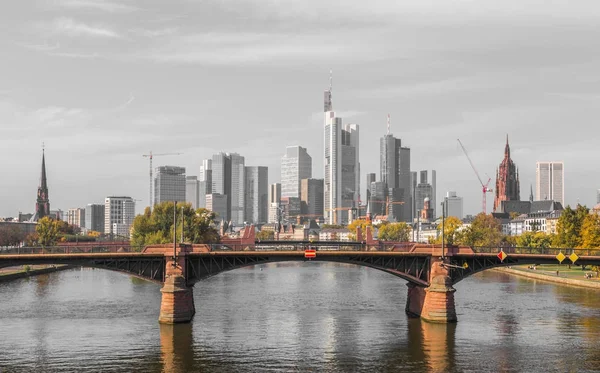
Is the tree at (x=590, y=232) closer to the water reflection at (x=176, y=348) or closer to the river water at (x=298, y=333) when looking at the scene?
the river water at (x=298, y=333)

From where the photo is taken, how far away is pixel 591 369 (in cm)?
7394

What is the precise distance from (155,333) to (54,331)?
39.5ft

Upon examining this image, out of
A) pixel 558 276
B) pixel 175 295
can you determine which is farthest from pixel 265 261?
pixel 558 276

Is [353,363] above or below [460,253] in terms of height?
below

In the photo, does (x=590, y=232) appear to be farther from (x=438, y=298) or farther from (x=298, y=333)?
(x=298, y=333)

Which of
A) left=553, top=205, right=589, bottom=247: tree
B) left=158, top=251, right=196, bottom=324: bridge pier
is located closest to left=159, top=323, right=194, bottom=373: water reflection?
left=158, top=251, right=196, bottom=324: bridge pier

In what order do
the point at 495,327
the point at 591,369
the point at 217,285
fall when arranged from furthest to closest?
the point at 217,285
the point at 495,327
the point at 591,369

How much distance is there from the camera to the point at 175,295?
99.1 metres

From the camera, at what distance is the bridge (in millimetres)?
99062

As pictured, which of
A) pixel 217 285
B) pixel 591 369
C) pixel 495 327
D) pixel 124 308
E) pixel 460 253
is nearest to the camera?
pixel 591 369

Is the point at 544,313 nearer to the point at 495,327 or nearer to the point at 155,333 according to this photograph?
the point at 495,327

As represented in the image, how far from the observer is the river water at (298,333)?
251 ft

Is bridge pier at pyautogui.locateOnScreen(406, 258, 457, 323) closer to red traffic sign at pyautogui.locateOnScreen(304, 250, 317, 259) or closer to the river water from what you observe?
the river water

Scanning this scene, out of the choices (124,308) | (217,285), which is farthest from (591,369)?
(217,285)
